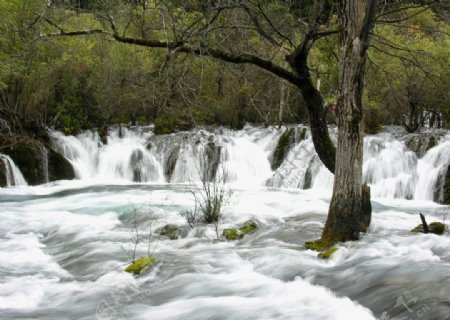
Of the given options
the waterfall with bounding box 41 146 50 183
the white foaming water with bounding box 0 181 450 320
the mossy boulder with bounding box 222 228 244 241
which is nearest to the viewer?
the white foaming water with bounding box 0 181 450 320

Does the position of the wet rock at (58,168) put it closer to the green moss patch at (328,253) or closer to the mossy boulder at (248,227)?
the mossy boulder at (248,227)

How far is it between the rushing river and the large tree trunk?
1.87ft

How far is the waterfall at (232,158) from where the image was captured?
1573 centimetres

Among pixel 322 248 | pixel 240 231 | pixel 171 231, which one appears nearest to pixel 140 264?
pixel 171 231

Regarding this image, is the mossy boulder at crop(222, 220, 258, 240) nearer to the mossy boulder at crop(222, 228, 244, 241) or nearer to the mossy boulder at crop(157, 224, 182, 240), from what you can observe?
the mossy boulder at crop(222, 228, 244, 241)

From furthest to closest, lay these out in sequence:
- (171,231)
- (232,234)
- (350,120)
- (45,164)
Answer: (45,164)
(171,231)
(232,234)
(350,120)

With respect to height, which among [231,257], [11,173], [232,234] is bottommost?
[231,257]

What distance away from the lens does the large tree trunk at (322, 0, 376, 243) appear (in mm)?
6348

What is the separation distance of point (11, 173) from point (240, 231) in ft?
33.8

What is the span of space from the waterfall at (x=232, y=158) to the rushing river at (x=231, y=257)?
0.12m

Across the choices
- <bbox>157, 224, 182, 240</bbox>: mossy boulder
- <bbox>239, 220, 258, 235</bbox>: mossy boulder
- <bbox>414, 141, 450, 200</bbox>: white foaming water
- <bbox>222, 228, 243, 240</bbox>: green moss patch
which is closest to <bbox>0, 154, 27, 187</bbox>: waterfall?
<bbox>157, 224, 182, 240</bbox>: mossy boulder

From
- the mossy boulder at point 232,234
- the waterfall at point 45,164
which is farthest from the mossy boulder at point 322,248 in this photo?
the waterfall at point 45,164

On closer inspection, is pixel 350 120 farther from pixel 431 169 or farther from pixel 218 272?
pixel 431 169

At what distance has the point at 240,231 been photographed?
8.92 meters
